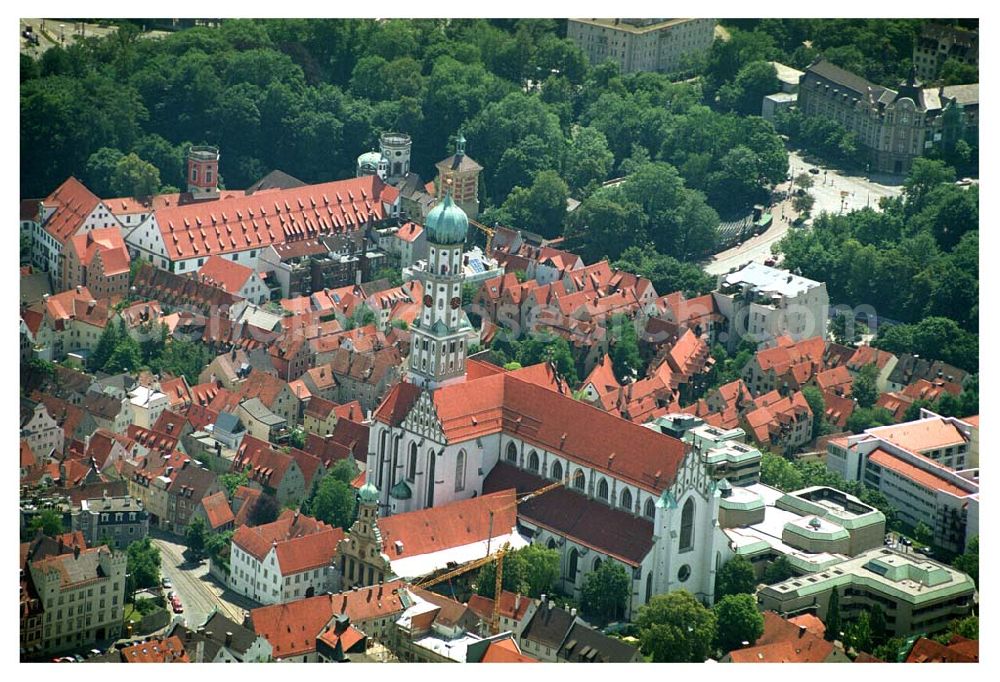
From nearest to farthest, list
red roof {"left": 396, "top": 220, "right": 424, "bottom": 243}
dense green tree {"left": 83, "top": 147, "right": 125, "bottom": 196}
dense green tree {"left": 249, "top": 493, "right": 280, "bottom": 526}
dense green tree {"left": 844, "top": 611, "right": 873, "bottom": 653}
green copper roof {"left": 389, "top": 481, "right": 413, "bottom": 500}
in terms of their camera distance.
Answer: dense green tree {"left": 844, "top": 611, "right": 873, "bottom": 653}, green copper roof {"left": 389, "top": 481, "right": 413, "bottom": 500}, dense green tree {"left": 249, "top": 493, "right": 280, "bottom": 526}, red roof {"left": 396, "top": 220, "right": 424, "bottom": 243}, dense green tree {"left": 83, "top": 147, "right": 125, "bottom": 196}

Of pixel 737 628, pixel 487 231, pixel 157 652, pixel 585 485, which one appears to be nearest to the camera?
pixel 157 652

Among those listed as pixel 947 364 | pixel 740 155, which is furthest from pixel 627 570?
pixel 740 155

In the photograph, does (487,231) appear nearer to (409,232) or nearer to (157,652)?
(409,232)

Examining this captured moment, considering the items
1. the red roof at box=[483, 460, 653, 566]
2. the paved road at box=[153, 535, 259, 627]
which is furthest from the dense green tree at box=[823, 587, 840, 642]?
the paved road at box=[153, 535, 259, 627]

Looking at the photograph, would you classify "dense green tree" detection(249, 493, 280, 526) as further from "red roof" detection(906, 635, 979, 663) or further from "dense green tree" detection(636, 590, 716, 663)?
"red roof" detection(906, 635, 979, 663)

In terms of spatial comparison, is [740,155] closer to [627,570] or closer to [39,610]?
[627,570]

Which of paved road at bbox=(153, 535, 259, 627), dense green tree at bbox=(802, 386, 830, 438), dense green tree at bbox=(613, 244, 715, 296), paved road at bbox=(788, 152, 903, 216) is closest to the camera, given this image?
paved road at bbox=(153, 535, 259, 627)

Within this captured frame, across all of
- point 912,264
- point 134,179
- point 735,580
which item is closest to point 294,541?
point 735,580
